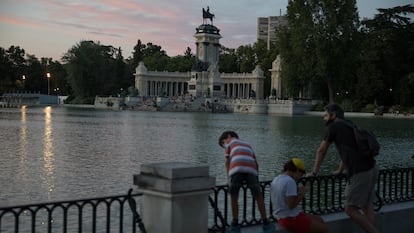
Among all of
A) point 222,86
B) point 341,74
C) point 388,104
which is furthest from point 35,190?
point 222,86

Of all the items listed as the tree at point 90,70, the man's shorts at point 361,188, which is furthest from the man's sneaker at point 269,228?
the tree at point 90,70

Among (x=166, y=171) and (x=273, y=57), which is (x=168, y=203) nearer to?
(x=166, y=171)

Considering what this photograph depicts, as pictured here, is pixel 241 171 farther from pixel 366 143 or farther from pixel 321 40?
pixel 321 40

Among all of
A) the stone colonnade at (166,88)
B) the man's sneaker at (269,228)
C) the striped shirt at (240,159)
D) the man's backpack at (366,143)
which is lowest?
the man's sneaker at (269,228)

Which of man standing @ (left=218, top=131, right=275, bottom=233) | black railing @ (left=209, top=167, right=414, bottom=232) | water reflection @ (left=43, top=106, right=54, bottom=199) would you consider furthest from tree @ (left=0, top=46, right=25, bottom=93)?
man standing @ (left=218, top=131, right=275, bottom=233)

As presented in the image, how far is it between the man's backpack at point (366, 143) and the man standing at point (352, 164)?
60 mm

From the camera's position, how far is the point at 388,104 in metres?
88.6

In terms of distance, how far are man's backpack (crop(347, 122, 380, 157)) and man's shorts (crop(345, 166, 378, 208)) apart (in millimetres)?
301

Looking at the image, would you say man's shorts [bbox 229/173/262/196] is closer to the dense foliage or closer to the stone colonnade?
the dense foliage

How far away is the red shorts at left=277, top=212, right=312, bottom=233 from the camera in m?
7.70

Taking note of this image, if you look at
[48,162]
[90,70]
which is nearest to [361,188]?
[48,162]

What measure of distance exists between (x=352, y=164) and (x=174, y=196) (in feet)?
9.08

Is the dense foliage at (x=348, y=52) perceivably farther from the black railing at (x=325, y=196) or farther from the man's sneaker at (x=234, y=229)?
the man's sneaker at (x=234, y=229)

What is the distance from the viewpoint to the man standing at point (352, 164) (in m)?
8.15
